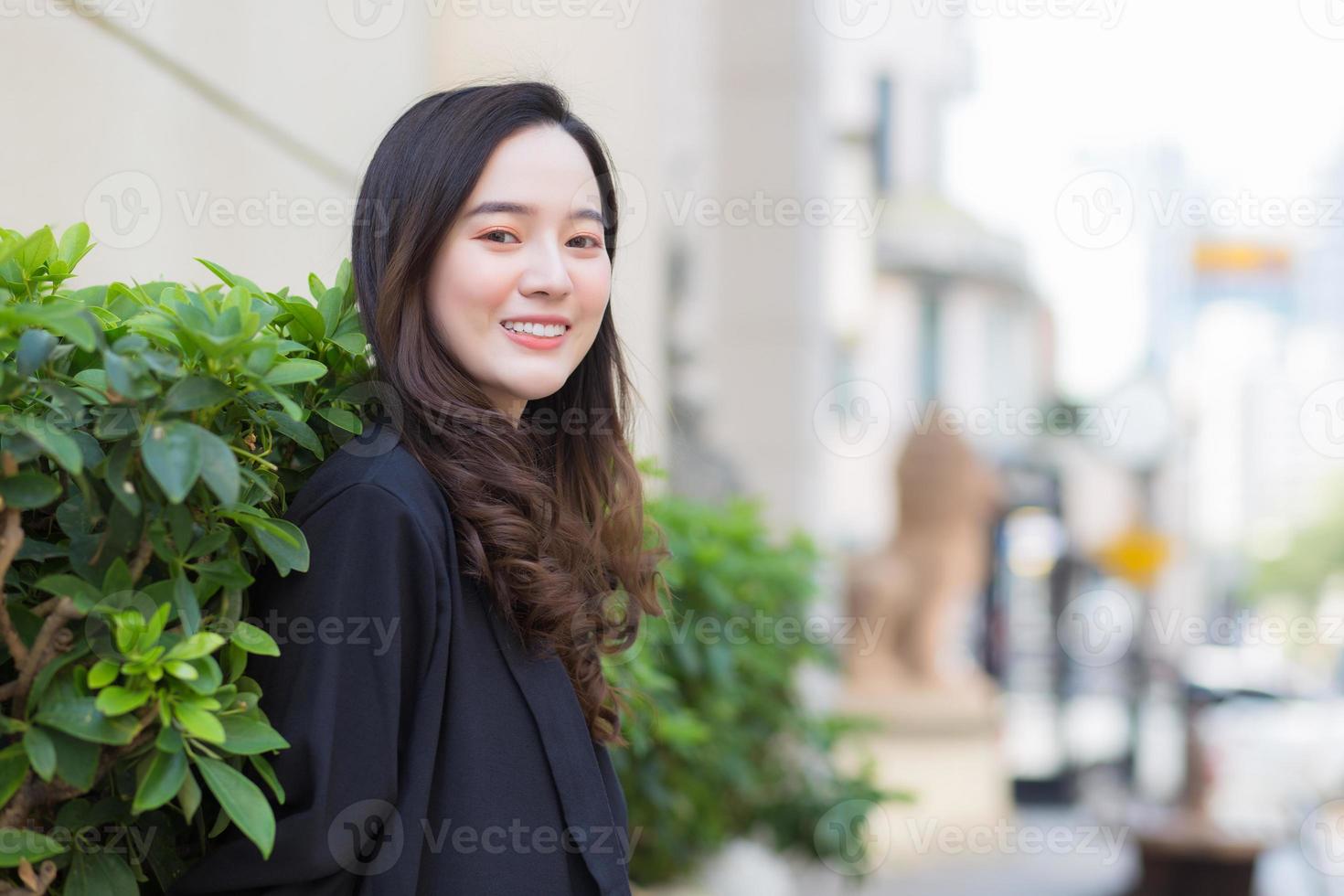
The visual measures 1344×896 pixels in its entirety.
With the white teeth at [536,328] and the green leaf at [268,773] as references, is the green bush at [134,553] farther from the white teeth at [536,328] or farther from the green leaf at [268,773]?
the white teeth at [536,328]

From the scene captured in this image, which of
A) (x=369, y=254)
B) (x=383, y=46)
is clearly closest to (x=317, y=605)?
(x=369, y=254)

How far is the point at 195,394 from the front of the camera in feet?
4.73

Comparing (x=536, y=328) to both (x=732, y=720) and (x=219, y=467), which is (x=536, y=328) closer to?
(x=219, y=467)

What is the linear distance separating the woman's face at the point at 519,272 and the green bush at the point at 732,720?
2037 mm

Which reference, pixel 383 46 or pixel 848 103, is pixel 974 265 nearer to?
pixel 848 103

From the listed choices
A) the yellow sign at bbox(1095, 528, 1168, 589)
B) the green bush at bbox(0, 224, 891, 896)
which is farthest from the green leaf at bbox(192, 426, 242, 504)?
the yellow sign at bbox(1095, 528, 1168, 589)

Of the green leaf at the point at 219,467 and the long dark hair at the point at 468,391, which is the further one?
the long dark hair at the point at 468,391

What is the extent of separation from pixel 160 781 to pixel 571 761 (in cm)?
63

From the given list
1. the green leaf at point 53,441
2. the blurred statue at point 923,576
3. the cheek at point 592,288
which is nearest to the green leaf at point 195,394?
the green leaf at point 53,441

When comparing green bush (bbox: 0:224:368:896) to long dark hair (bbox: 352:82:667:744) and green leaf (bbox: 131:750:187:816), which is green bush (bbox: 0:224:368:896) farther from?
long dark hair (bbox: 352:82:667:744)

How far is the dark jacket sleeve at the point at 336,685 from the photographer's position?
5.32ft

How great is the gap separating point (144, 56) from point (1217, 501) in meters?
63.7

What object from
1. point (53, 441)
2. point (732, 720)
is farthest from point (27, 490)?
point (732, 720)

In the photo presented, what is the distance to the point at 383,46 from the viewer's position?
533cm
